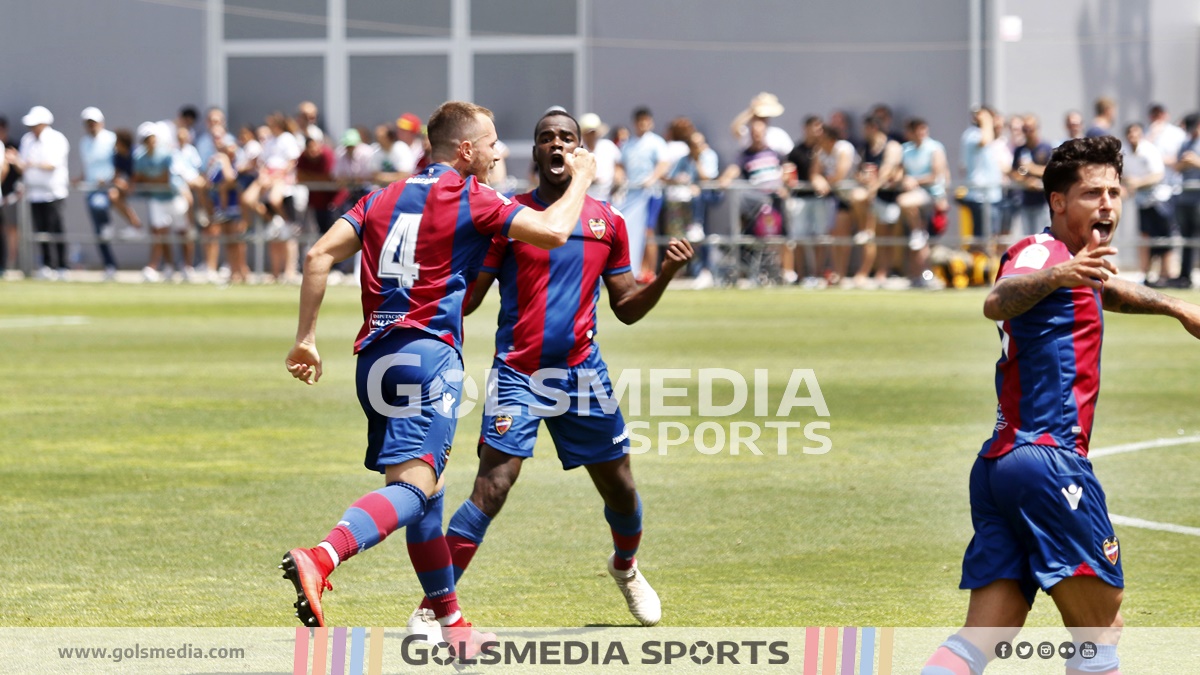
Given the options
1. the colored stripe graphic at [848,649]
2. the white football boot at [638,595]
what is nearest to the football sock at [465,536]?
the white football boot at [638,595]

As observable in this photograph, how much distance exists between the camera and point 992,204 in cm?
2388

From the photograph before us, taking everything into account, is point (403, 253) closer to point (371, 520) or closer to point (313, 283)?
point (313, 283)

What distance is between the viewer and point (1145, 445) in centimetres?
1088

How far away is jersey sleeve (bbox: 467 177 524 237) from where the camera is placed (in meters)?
6.00

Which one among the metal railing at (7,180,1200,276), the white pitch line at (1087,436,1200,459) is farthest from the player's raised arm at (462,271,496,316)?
the metal railing at (7,180,1200,276)

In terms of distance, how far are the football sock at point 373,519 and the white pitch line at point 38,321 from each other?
570 inches

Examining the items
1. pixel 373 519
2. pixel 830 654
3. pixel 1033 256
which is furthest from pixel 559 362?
pixel 1033 256

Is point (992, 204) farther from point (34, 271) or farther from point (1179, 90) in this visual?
point (34, 271)

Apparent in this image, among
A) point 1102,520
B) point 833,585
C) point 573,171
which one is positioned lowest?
point 833,585

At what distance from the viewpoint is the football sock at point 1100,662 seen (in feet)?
15.3

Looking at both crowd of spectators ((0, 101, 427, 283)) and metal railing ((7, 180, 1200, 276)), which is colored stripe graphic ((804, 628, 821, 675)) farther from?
crowd of spectators ((0, 101, 427, 283))

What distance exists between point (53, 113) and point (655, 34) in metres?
11.2

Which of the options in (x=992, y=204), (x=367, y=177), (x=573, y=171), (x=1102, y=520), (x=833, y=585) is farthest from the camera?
(x=367, y=177)

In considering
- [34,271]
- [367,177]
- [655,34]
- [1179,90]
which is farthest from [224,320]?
[1179,90]
